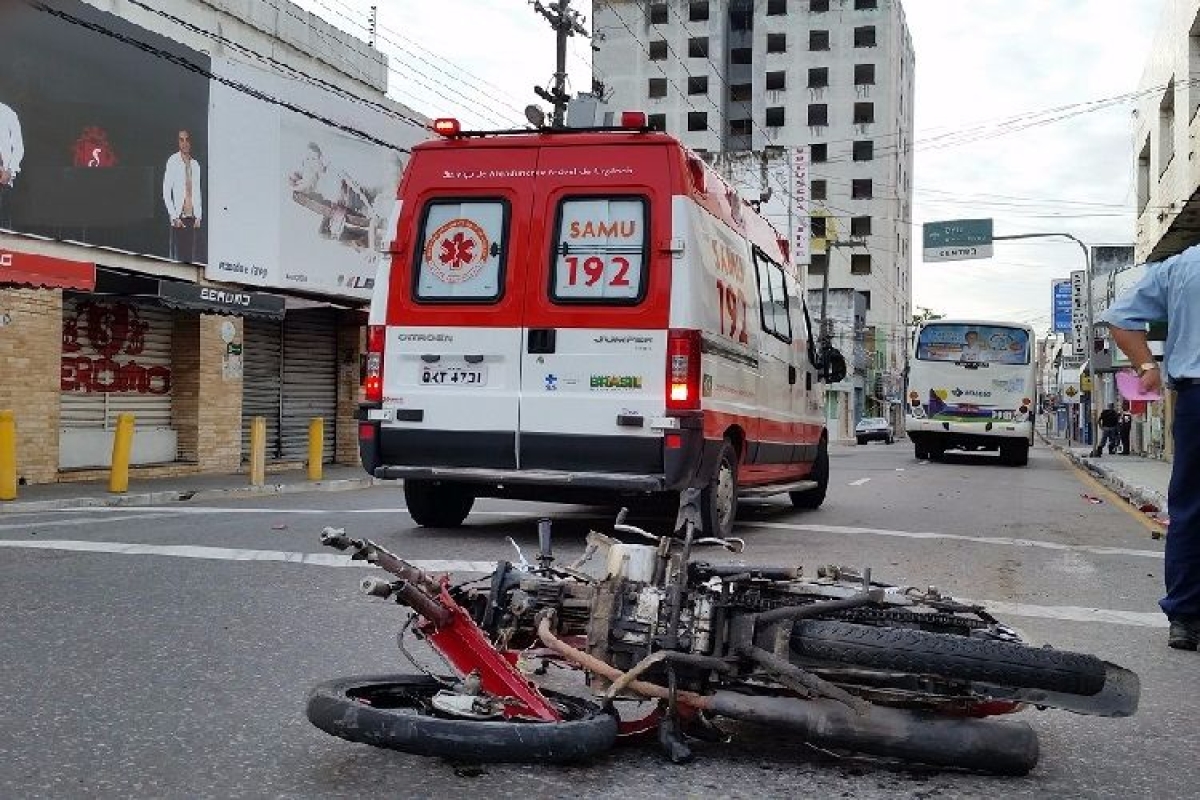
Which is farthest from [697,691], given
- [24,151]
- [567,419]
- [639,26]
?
[639,26]

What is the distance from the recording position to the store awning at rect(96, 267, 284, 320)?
15148mm

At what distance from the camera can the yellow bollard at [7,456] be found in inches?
493

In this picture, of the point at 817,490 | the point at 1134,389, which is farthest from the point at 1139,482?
the point at 1134,389

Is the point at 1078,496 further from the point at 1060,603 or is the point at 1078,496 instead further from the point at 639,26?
the point at 639,26

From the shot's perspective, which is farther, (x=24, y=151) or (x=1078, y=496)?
(x=1078, y=496)

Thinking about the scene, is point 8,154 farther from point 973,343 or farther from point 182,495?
point 973,343

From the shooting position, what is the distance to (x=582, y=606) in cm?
343

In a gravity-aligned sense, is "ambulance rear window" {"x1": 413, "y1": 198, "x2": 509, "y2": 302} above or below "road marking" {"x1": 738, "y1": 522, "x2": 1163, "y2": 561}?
above

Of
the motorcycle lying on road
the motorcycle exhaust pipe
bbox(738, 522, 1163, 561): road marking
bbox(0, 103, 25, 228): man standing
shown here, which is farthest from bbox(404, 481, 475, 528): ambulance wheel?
bbox(0, 103, 25, 228): man standing

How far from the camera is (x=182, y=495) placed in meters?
14.3

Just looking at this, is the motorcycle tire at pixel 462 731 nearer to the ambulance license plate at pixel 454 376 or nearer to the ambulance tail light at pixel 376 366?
the ambulance license plate at pixel 454 376

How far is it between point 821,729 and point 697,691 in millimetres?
351

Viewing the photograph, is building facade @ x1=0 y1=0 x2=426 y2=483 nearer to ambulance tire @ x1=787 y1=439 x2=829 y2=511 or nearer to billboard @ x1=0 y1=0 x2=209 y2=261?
billboard @ x1=0 y1=0 x2=209 y2=261

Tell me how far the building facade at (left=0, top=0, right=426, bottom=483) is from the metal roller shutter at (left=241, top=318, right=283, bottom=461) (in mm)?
39
